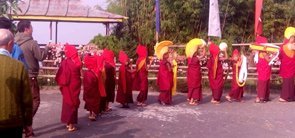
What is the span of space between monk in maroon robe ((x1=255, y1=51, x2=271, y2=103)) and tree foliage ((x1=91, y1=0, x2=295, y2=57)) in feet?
22.5

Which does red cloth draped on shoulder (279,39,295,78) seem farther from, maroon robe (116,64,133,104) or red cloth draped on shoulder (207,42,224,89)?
maroon robe (116,64,133,104)

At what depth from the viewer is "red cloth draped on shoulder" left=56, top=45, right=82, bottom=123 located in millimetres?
7707

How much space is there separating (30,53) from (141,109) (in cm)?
357

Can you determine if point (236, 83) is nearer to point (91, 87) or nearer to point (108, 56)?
point (108, 56)

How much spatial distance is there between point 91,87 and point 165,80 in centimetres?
255

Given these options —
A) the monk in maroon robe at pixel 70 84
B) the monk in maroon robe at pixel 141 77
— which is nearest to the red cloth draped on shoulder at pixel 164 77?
the monk in maroon robe at pixel 141 77

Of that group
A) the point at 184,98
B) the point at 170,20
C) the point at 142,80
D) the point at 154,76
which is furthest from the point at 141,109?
the point at 170,20

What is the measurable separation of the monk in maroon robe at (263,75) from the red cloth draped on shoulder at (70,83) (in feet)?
17.5

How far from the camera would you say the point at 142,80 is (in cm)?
1041

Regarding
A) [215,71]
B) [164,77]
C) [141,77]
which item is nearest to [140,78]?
[141,77]

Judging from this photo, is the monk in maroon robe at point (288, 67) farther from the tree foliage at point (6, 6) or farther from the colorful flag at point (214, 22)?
the tree foliage at point (6, 6)

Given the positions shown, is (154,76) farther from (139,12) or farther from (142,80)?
(139,12)

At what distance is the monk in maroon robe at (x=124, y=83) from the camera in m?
9.88

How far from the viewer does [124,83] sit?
32.4 ft
